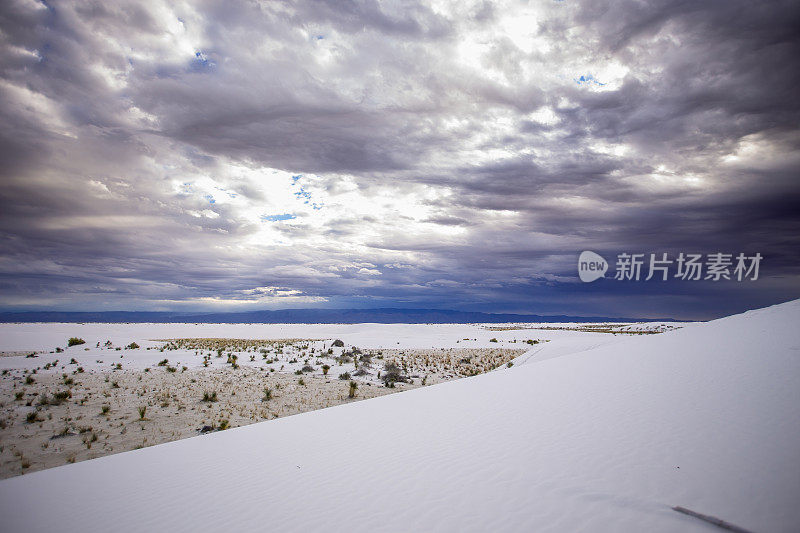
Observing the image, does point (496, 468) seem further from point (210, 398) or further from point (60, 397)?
point (60, 397)

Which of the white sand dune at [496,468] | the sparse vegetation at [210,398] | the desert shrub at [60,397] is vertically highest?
the white sand dune at [496,468]

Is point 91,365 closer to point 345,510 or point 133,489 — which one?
point 133,489

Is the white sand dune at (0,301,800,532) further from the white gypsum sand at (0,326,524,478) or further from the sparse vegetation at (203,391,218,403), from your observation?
the sparse vegetation at (203,391,218,403)

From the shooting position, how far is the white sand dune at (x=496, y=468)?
4.06 m

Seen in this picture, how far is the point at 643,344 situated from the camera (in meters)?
14.8

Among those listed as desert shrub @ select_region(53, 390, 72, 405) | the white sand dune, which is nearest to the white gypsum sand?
desert shrub @ select_region(53, 390, 72, 405)

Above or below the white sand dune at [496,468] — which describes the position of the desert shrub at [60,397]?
below

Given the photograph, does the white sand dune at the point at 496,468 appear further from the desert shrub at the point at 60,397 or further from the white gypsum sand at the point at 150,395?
the desert shrub at the point at 60,397

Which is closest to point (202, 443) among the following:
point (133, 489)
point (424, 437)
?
point (133, 489)

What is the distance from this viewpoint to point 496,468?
5301 mm

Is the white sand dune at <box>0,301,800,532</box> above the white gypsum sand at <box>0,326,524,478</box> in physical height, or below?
above

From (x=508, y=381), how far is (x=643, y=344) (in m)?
6.49

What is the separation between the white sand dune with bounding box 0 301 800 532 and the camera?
13.3 feet

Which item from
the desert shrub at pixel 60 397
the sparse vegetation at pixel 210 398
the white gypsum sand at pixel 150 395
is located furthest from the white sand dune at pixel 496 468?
the desert shrub at pixel 60 397
